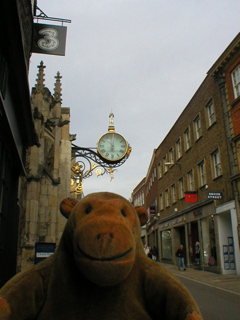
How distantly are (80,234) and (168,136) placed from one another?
92.0ft

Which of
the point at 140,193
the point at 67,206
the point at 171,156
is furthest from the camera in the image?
the point at 140,193

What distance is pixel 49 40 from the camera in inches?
306

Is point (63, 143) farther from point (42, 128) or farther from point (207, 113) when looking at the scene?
point (207, 113)

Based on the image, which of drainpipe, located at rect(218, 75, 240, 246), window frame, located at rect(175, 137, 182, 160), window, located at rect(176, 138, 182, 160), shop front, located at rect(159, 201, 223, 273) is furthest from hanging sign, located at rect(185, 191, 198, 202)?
window, located at rect(176, 138, 182, 160)

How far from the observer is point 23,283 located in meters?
2.14

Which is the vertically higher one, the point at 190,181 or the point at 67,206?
the point at 190,181

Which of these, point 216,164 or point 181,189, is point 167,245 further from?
point 216,164

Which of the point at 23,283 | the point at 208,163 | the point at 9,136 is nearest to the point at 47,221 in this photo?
the point at 9,136

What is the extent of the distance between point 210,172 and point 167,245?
11879 millimetres

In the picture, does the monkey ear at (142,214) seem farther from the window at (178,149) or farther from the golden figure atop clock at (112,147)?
the window at (178,149)

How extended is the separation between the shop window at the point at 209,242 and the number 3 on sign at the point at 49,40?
47.5 feet

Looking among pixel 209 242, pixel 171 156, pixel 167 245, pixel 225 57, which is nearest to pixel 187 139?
pixel 171 156

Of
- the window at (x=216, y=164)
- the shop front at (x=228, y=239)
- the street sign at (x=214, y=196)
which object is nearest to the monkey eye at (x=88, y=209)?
the shop front at (x=228, y=239)

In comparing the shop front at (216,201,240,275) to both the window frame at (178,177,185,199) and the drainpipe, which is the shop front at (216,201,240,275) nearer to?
the drainpipe
